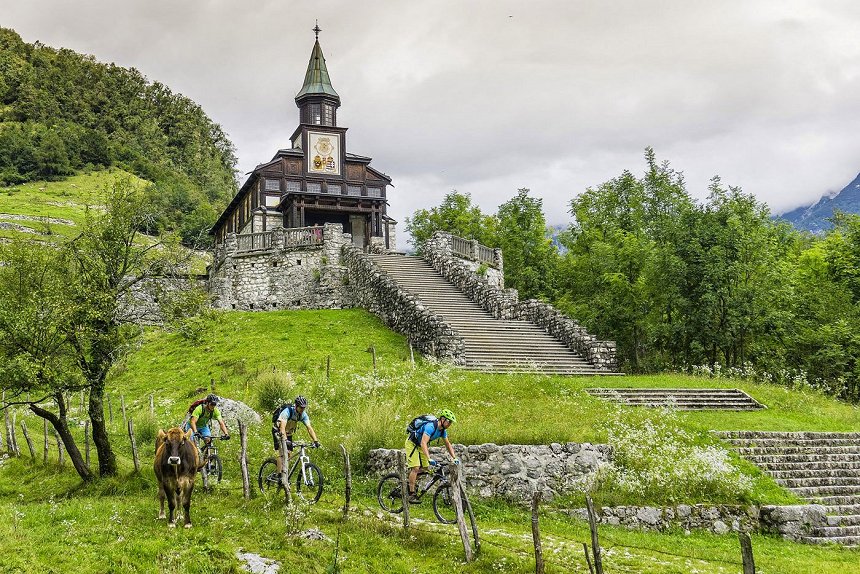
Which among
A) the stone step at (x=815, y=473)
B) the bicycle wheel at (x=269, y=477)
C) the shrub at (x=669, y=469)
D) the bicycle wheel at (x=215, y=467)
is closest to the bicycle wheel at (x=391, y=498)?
the bicycle wheel at (x=269, y=477)

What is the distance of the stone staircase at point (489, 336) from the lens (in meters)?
31.7

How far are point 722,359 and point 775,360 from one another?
128 inches

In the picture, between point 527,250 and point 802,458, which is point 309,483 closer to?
point 802,458

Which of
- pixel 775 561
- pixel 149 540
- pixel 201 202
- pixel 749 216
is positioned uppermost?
pixel 201 202

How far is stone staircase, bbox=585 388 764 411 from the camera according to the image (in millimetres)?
26984

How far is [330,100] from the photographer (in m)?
64.6

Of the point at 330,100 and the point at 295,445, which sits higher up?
the point at 330,100

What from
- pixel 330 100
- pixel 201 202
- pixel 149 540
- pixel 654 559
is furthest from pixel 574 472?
pixel 201 202

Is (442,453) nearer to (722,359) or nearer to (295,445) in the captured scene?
(295,445)

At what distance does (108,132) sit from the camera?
382ft

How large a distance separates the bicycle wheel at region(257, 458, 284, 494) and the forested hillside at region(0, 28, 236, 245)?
2929 inches

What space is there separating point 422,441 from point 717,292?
24.9m

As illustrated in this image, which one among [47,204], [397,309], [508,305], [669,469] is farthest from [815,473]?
[47,204]

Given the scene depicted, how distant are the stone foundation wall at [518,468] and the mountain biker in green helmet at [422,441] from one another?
3.58 metres
